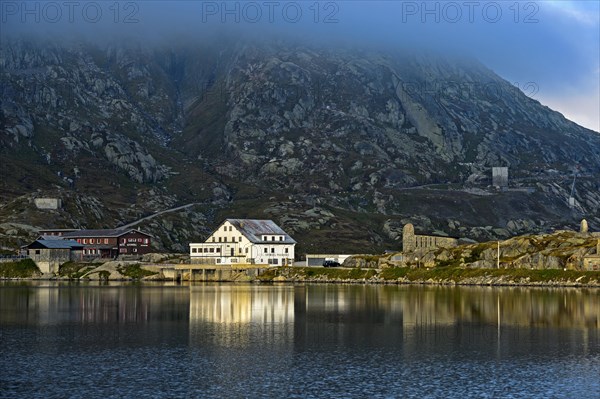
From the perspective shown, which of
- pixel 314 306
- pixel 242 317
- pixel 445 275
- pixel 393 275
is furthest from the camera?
pixel 393 275

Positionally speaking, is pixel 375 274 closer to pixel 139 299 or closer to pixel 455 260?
pixel 455 260

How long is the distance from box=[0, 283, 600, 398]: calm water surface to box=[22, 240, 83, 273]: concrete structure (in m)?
70.9

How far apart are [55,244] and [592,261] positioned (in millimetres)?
117031

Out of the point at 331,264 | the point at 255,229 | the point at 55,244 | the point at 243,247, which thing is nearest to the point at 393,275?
the point at 331,264

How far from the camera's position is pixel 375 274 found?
6752 inches

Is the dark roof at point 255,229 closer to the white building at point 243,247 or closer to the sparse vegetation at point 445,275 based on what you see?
the white building at point 243,247

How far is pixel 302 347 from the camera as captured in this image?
69125 millimetres

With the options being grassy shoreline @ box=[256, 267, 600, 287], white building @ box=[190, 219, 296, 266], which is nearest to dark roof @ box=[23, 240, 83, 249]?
white building @ box=[190, 219, 296, 266]

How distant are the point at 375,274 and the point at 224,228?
129 feet

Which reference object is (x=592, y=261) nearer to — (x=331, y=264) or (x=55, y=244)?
(x=331, y=264)

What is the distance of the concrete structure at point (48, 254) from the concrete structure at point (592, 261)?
369ft

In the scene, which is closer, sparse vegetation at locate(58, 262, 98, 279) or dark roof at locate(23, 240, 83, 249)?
sparse vegetation at locate(58, 262, 98, 279)

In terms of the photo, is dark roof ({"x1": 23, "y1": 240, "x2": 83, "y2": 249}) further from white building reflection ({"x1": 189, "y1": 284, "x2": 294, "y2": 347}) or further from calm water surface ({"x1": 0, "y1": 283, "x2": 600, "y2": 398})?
calm water surface ({"x1": 0, "y1": 283, "x2": 600, "y2": 398})

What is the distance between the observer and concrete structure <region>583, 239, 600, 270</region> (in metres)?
149
